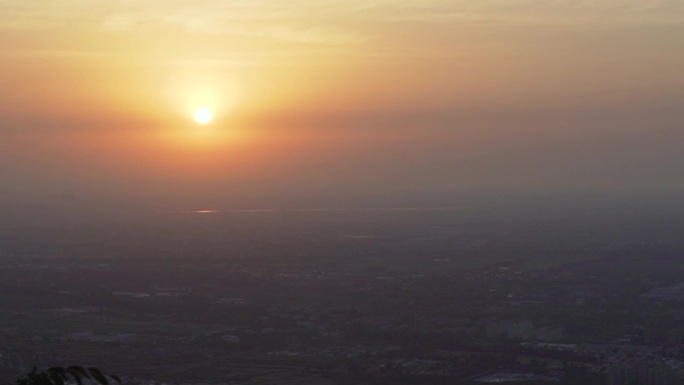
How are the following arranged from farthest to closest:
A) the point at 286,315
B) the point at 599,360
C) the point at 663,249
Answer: the point at 663,249 < the point at 286,315 < the point at 599,360

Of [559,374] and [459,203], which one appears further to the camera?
[459,203]

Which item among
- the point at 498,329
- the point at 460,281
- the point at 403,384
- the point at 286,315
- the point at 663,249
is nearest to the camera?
the point at 403,384

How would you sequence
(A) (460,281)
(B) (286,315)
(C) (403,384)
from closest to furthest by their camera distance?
1. (C) (403,384)
2. (B) (286,315)
3. (A) (460,281)

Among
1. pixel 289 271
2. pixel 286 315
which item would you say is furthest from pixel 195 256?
pixel 286 315

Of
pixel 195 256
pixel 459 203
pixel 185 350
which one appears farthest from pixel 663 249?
pixel 459 203

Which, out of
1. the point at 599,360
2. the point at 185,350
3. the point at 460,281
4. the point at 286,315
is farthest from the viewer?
the point at 460,281

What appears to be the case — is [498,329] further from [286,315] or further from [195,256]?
[195,256]

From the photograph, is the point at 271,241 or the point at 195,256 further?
the point at 271,241

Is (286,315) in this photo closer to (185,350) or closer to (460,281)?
(185,350)
